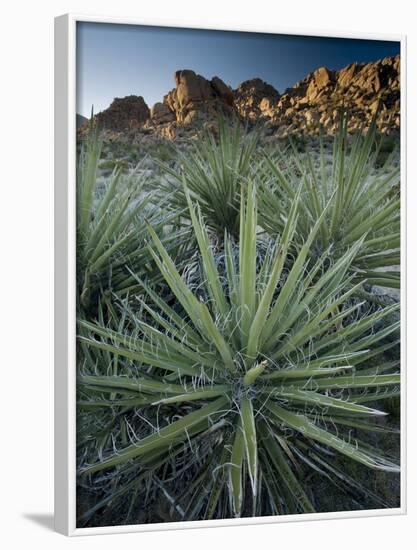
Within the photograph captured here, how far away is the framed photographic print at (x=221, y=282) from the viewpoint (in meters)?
5.15

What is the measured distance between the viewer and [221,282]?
5406 millimetres

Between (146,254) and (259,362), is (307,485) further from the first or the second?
(146,254)

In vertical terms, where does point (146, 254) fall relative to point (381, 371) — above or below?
above

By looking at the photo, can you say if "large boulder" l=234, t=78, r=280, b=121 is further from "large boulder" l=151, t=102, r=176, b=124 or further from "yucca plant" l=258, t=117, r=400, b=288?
"large boulder" l=151, t=102, r=176, b=124

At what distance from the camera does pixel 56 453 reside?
5.20 m

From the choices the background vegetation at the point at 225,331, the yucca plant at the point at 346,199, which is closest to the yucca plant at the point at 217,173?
the background vegetation at the point at 225,331

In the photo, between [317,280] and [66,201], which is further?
[317,280]

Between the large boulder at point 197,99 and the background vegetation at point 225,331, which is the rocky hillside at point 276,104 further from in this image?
the background vegetation at point 225,331

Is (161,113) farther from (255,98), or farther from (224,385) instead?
(224,385)

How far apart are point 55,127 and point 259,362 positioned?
54.5 inches

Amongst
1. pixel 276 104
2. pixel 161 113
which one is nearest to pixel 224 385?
pixel 161 113

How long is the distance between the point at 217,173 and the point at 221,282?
1.65 feet

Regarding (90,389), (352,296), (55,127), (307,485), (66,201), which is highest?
(55,127)

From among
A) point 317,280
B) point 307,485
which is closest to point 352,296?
point 317,280
